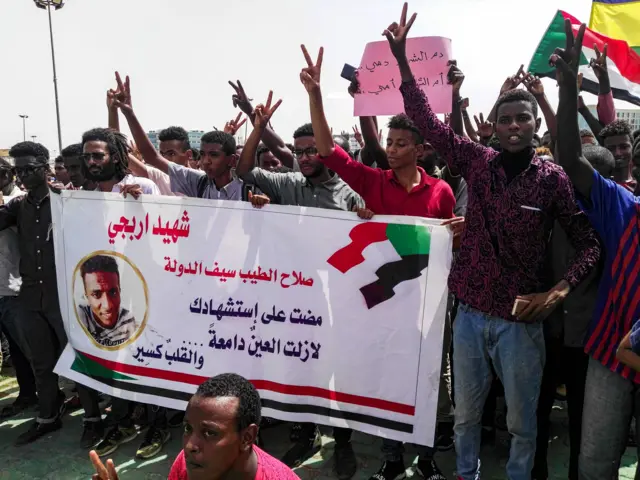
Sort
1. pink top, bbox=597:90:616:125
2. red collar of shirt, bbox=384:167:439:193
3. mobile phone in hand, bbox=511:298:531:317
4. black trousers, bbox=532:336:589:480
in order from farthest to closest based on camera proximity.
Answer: pink top, bbox=597:90:616:125
red collar of shirt, bbox=384:167:439:193
black trousers, bbox=532:336:589:480
mobile phone in hand, bbox=511:298:531:317

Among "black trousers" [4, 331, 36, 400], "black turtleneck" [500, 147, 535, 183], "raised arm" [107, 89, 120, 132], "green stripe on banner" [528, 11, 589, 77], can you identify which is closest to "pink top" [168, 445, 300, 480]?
"black turtleneck" [500, 147, 535, 183]

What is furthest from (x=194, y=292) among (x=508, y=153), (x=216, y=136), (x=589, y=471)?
(x=589, y=471)

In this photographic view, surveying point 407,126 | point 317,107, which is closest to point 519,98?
point 407,126

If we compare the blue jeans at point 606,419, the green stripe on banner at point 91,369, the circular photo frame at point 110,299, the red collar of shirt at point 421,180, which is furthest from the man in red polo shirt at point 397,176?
the green stripe on banner at point 91,369

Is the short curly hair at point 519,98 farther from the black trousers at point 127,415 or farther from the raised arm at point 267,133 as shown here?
the black trousers at point 127,415

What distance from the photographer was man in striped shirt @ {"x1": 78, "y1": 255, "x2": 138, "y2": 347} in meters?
3.56

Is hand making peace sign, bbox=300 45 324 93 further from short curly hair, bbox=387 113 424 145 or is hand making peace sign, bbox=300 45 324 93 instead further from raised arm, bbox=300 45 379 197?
short curly hair, bbox=387 113 424 145

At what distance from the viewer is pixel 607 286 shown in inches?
92.4

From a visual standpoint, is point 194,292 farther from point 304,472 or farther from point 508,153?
point 508,153

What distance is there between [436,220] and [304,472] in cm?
182

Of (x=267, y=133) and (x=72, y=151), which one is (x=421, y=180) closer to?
(x=267, y=133)

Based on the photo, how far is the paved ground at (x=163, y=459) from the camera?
3213 mm

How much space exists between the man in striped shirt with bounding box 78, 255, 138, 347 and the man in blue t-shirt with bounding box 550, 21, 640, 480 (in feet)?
9.40

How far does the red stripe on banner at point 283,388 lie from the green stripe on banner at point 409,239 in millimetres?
926
